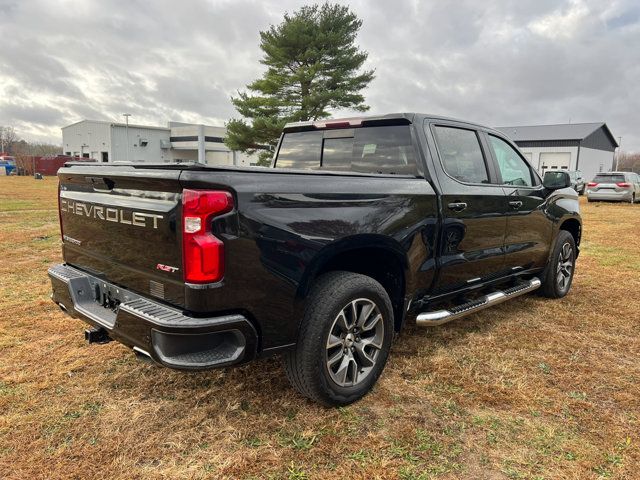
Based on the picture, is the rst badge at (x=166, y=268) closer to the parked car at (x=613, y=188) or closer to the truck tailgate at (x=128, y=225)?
the truck tailgate at (x=128, y=225)

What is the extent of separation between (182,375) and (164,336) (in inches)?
44.9

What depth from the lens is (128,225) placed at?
2.51 meters

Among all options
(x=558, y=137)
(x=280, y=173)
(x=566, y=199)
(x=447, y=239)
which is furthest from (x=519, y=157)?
(x=558, y=137)

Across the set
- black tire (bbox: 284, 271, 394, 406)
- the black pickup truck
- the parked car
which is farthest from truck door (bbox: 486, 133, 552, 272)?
the parked car

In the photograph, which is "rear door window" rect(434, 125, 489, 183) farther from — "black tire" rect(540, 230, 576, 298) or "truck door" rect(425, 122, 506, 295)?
"black tire" rect(540, 230, 576, 298)

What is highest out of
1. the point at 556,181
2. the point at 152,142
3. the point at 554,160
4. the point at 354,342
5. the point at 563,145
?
the point at 152,142

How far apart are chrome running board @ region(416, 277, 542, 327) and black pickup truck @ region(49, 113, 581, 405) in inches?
0.6

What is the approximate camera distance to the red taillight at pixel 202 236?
2162 mm

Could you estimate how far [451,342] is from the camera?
391 centimetres

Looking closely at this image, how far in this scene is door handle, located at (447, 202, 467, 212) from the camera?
3.41 metres

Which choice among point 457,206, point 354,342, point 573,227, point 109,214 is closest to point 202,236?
point 109,214

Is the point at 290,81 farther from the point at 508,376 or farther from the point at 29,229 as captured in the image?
the point at 508,376

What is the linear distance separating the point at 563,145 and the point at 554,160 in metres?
1.72

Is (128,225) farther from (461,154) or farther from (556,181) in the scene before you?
(556,181)
